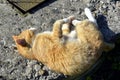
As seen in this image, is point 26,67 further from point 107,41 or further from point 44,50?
point 107,41

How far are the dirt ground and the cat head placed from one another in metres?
0.16

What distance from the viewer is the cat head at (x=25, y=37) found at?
6232 mm

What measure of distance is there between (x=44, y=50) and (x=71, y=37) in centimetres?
37

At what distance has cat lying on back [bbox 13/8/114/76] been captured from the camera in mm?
5840

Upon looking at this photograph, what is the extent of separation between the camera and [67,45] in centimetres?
594

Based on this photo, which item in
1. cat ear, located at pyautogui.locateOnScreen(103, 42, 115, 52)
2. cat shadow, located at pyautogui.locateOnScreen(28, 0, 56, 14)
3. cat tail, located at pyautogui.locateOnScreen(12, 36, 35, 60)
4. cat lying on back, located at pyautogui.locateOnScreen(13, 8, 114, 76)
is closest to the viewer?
cat lying on back, located at pyautogui.locateOnScreen(13, 8, 114, 76)

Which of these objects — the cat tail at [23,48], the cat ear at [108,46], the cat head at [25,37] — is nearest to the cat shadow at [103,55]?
the cat ear at [108,46]

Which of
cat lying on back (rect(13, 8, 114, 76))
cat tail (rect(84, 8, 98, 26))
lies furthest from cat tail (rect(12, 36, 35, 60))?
cat tail (rect(84, 8, 98, 26))

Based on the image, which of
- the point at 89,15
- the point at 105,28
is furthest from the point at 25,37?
the point at 105,28

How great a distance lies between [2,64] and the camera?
6246mm

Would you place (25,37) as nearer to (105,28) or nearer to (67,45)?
(67,45)

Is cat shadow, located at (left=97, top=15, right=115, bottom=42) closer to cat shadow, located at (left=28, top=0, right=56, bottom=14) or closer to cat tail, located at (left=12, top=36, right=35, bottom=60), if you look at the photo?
cat shadow, located at (left=28, top=0, right=56, bottom=14)

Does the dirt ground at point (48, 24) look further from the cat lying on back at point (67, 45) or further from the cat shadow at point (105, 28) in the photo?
the cat lying on back at point (67, 45)

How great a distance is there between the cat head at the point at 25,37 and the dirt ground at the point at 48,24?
161mm
